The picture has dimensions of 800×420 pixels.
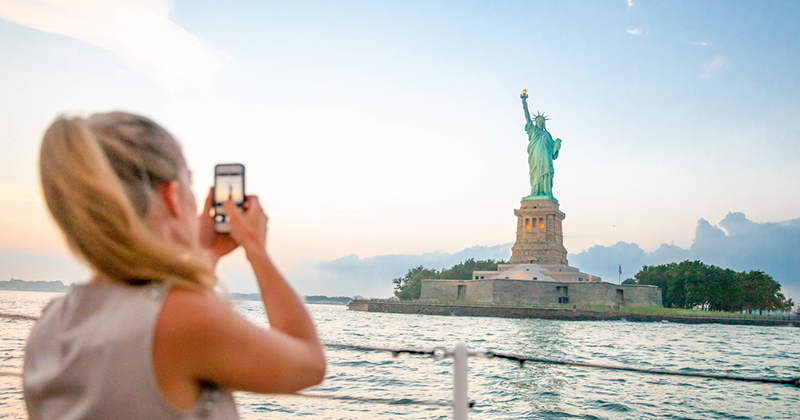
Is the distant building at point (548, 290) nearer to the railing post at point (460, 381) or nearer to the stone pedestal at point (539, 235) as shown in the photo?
the stone pedestal at point (539, 235)

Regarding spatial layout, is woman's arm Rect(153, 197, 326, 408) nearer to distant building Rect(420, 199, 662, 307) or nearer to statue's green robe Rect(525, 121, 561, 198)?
distant building Rect(420, 199, 662, 307)

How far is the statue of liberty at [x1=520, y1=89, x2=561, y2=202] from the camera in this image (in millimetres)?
59938

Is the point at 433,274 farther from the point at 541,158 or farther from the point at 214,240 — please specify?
the point at 214,240

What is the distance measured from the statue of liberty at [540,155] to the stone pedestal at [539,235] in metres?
1.27

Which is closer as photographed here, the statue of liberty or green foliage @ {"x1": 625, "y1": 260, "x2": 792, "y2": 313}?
the statue of liberty

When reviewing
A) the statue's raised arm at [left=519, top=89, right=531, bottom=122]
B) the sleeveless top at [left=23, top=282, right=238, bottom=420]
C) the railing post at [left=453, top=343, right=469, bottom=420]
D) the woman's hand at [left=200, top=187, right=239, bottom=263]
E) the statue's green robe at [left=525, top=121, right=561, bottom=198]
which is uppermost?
the statue's raised arm at [left=519, top=89, right=531, bottom=122]

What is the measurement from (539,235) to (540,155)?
27.1 ft

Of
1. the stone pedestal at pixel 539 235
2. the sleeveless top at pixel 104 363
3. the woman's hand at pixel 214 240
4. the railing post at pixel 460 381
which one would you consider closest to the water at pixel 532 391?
the railing post at pixel 460 381

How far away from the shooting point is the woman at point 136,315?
3.35ft

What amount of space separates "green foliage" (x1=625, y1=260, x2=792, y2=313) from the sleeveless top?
243 feet

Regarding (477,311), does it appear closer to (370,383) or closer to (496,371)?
(496,371)

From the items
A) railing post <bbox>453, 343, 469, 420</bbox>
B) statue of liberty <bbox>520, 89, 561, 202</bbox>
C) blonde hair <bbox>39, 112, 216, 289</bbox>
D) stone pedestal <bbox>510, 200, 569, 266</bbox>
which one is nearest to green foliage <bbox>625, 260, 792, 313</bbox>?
stone pedestal <bbox>510, 200, 569, 266</bbox>

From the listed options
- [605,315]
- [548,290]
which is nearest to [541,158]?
[548,290]

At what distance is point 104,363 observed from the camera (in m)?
1.03
